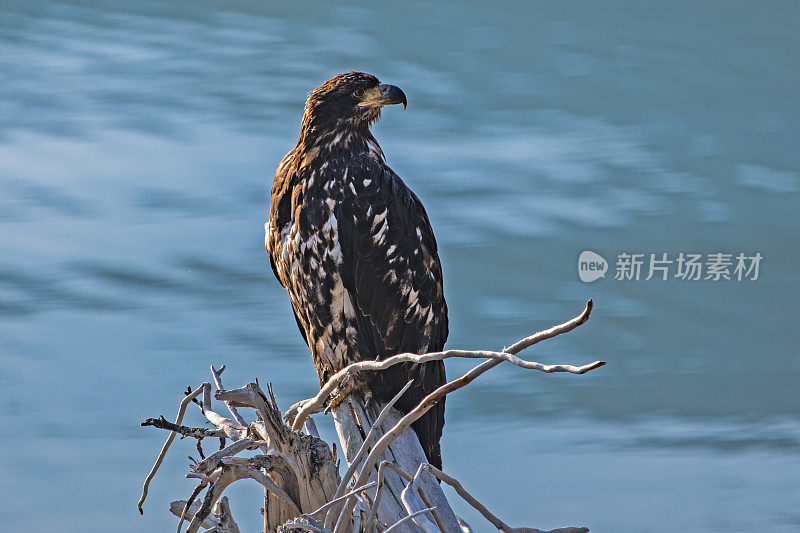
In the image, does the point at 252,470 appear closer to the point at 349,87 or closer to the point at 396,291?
the point at 396,291

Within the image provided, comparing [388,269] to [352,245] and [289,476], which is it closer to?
[352,245]

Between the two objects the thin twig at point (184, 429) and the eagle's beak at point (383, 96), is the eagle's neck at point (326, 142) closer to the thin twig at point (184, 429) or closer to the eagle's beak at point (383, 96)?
the eagle's beak at point (383, 96)

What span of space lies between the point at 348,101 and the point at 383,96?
6.0 inches

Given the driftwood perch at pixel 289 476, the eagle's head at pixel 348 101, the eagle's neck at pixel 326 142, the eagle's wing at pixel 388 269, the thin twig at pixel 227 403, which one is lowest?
the driftwood perch at pixel 289 476

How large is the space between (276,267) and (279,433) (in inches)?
64.4

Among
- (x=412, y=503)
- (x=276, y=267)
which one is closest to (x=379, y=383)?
(x=276, y=267)

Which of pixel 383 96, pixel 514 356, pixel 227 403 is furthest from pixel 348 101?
pixel 514 356

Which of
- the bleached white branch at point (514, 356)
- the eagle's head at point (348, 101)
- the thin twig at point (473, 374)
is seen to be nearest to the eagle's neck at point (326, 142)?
the eagle's head at point (348, 101)

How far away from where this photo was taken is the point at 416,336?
4086 millimetres

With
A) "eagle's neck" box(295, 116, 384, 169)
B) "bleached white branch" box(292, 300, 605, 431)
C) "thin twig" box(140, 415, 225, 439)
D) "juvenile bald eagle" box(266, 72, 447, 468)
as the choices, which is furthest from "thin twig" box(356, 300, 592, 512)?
"eagle's neck" box(295, 116, 384, 169)

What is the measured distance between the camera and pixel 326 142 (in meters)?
4.07

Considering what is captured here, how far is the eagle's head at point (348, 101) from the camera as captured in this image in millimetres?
4070

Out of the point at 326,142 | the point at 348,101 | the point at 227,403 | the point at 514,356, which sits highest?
the point at 348,101

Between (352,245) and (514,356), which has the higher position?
(352,245)
